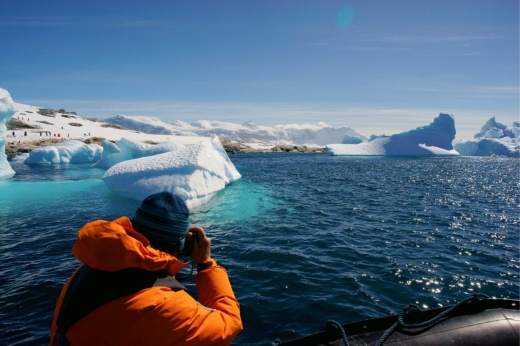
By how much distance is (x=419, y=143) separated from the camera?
228 ft

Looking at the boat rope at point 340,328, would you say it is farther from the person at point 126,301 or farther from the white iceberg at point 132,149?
the white iceberg at point 132,149

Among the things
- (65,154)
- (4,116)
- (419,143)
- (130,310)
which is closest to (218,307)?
(130,310)

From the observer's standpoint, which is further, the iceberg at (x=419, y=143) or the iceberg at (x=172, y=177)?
the iceberg at (x=419, y=143)

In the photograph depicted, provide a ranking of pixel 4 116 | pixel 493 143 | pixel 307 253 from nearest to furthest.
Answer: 1. pixel 307 253
2. pixel 4 116
3. pixel 493 143

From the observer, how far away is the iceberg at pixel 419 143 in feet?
224

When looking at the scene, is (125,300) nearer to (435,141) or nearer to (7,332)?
(7,332)

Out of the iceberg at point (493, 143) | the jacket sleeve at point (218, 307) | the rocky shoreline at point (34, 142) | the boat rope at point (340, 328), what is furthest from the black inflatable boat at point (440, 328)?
the iceberg at point (493, 143)

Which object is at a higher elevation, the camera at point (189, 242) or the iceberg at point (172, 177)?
the camera at point (189, 242)

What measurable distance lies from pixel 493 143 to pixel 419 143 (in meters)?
22.6

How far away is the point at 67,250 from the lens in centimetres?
978

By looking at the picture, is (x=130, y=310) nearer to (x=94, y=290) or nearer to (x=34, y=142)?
(x=94, y=290)

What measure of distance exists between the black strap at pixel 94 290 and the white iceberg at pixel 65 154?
51409 millimetres

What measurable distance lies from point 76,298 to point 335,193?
20.3m

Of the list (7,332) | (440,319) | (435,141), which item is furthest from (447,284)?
(435,141)
